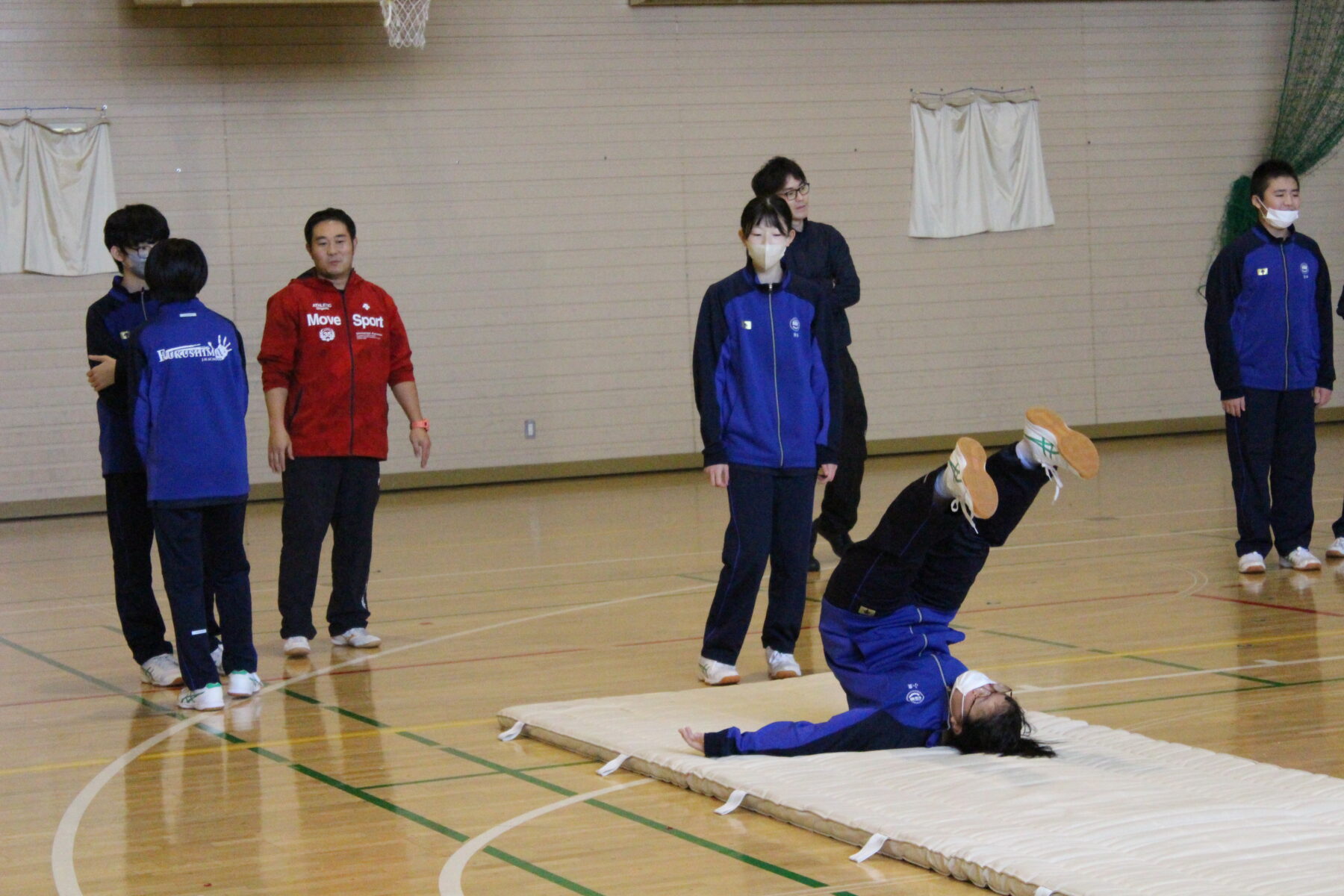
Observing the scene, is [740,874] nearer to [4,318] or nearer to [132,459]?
[132,459]

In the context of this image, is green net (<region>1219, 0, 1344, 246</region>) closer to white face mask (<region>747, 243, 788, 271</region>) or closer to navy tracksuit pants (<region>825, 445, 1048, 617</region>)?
white face mask (<region>747, 243, 788, 271</region>)

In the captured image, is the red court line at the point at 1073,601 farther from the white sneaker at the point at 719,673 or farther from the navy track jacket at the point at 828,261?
the white sneaker at the point at 719,673

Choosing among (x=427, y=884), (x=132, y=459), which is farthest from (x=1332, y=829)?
(x=132, y=459)

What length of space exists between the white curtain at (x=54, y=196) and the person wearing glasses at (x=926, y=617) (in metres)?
8.71

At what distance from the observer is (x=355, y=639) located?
6410mm

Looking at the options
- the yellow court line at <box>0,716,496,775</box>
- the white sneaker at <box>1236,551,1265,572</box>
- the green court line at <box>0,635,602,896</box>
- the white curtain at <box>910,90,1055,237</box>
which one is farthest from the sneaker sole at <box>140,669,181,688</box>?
the white curtain at <box>910,90,1055,237</box>

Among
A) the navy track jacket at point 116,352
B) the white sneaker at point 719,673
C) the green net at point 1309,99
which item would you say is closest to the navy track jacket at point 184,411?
the navy track jacket at point 116,352

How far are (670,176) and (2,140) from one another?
498cm

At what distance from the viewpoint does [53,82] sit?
11.5 meters

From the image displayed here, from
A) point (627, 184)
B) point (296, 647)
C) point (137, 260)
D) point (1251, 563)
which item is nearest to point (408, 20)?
point (627, 184)

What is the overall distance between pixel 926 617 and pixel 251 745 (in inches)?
80.2

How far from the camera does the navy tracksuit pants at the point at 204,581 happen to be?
5270mm

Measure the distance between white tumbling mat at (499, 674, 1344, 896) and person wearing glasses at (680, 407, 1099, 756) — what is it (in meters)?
0.05

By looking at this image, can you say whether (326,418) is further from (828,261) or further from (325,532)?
(828,261)
